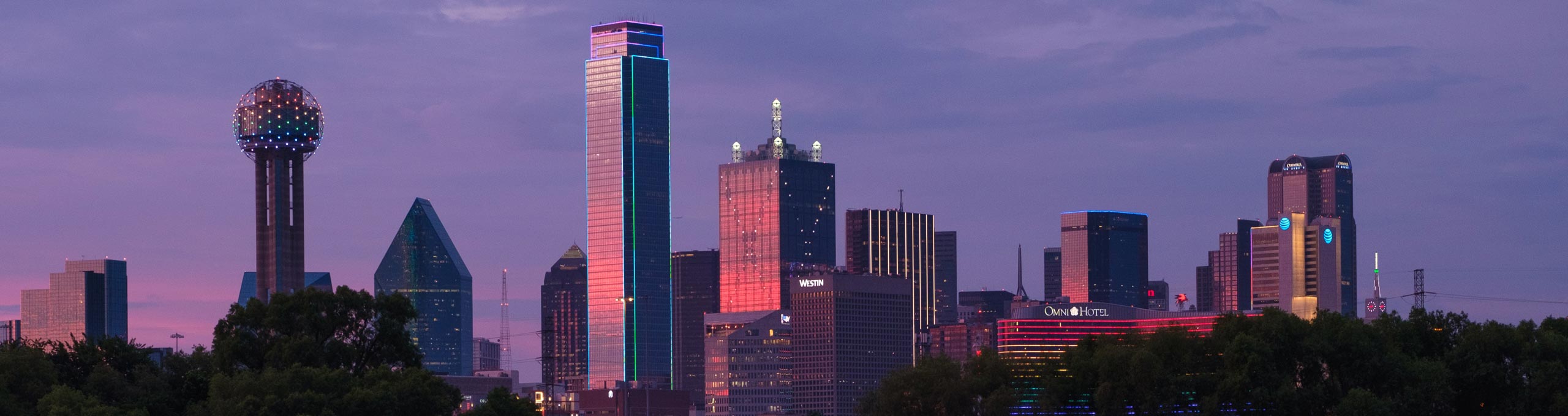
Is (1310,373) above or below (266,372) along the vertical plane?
below

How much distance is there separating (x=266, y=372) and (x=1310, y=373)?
5973cm

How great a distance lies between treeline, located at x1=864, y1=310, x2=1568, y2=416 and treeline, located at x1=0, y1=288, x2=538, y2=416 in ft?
114

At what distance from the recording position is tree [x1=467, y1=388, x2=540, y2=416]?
4139 inches

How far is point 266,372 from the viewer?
101 metres

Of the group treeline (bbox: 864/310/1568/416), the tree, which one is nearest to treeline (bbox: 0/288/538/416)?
the tree

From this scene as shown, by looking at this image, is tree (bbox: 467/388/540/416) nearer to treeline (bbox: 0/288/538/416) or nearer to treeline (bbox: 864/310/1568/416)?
treeline (bbox: 0/288/538/416)

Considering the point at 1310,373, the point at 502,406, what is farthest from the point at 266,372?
the point at 1310,373

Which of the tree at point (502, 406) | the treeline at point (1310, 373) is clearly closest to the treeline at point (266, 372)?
the tree at point (502, 406)

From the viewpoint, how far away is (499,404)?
10688 cm

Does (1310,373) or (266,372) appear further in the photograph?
(1310,373)

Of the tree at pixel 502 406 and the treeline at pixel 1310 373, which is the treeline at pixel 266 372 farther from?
the treeline at pixel 1310 373

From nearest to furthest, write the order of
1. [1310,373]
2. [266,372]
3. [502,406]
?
[266,372]
[502,406]
[1310,373]

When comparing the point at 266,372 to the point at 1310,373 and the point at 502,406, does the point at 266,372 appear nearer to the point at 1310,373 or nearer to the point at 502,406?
the point at 502,406

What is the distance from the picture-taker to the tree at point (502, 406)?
4139 inches
